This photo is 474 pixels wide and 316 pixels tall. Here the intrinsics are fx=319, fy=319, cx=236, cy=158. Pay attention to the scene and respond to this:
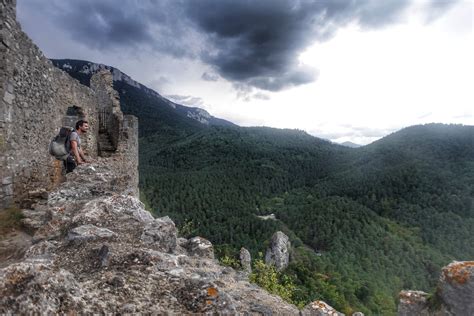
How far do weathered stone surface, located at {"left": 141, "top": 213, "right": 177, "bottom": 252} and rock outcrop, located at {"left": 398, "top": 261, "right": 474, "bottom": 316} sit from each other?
17.9 feet

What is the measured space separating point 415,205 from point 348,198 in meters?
26.7

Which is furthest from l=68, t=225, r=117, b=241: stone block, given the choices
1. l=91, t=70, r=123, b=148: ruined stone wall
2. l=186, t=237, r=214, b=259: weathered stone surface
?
l=91, t=70, r=123, b=148: ruined stone wall

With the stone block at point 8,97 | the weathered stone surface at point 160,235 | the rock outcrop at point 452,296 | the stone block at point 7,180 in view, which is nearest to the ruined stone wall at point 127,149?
the stone block at point 7,180

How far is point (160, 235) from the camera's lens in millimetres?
4406

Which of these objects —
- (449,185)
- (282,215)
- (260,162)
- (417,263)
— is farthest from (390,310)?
(260,162)

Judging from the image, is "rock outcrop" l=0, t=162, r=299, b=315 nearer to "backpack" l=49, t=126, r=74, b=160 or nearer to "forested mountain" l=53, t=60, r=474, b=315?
"backpack" l=49, t=126, r=74, b=160

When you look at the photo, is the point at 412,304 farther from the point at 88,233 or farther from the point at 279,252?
the point at 279,252

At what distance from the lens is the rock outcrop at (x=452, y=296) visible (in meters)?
6.04

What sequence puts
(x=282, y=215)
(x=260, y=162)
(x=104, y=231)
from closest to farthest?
(x=104, y=231), (x=282, y=215), (x=260, y=162)

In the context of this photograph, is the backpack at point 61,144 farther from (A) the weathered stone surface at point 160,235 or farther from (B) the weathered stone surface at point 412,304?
(B) the weathered stone surface at point 412,304

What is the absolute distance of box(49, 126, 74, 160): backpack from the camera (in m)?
7.76

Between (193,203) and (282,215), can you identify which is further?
(282,215)

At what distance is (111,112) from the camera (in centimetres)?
1485

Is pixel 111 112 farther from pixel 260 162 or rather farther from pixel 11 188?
pixel 260 162
